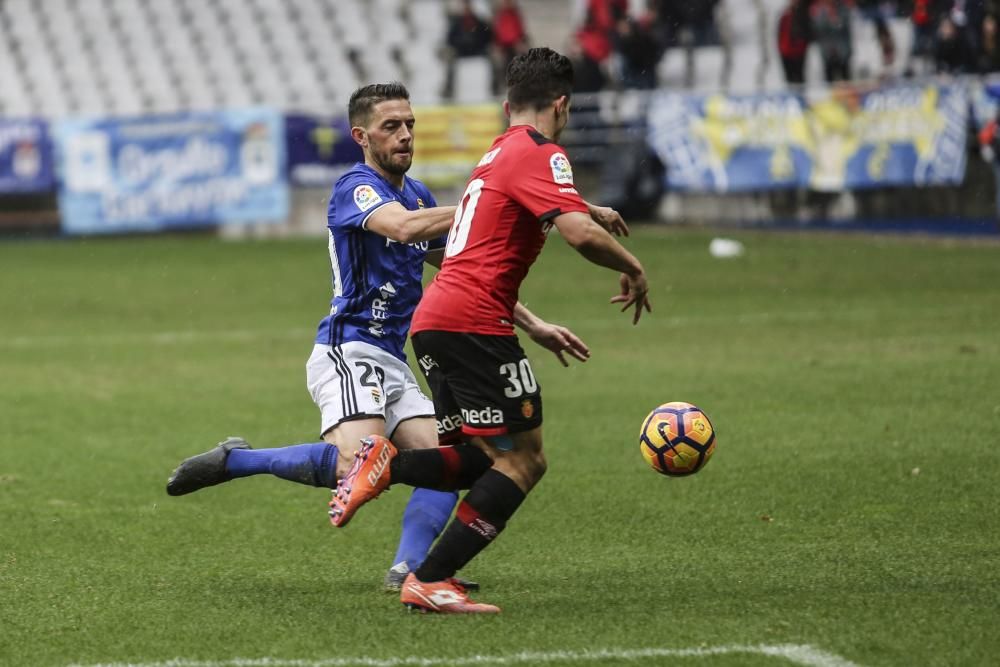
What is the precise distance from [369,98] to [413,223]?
63 cm

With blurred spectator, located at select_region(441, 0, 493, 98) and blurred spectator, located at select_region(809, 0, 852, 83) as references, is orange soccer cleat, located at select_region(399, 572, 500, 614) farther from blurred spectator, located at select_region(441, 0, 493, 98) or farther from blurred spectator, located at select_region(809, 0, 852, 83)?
blurred spectator, located at select_region(441, 0, 493, 98)

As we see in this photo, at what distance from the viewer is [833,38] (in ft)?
77.8

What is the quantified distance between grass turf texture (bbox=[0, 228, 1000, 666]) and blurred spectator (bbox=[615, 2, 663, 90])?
31.2 ft

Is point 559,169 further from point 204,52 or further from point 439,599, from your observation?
point 204,52

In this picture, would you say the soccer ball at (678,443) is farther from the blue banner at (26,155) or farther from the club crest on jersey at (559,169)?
the blue banner at (26,155)

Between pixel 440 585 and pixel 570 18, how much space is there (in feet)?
85.3

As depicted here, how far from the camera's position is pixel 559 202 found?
5383mm

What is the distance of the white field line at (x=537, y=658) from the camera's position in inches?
188

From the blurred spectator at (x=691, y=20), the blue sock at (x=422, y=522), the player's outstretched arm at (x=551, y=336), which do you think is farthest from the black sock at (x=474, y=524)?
the blurred spectator at (x=691, y=20)

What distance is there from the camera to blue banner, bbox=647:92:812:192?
2164 cm

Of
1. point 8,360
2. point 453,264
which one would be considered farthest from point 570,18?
point 453,264

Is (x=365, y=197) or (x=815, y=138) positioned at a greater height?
(x=365, y=197)

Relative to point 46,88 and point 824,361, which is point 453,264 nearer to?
point 824,361

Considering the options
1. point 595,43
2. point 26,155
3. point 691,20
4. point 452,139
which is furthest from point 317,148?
point 691,20
